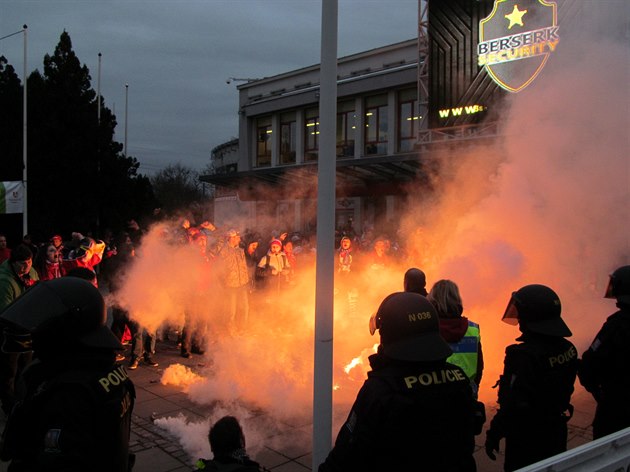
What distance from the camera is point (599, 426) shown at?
3.68 meters

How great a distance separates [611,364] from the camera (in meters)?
3.49

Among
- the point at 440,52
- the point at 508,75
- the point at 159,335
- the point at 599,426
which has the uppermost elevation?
the point at 440,52

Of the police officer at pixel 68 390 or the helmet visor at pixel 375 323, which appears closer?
the police officer at pixel 68 390

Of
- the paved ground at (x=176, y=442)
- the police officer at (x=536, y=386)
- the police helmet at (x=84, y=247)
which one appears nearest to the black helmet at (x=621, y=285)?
the police officer at (x=536, y=386)

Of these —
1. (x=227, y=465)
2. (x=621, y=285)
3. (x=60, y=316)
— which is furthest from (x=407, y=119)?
(x=60, y=316)

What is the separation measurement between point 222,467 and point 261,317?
795cm

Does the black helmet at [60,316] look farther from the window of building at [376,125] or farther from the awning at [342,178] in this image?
the window of building at [376,125]

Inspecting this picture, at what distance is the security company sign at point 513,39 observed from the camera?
552 inches

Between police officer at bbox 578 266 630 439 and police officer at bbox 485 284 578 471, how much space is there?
49 cm

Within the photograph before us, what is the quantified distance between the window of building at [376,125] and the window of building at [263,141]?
6.94 metres

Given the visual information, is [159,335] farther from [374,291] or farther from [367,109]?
[367,109]

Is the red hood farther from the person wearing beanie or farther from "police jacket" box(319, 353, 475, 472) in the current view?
the person wearing beanie

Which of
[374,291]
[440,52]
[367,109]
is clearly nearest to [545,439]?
[374,291]

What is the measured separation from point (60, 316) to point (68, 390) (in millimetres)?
296
